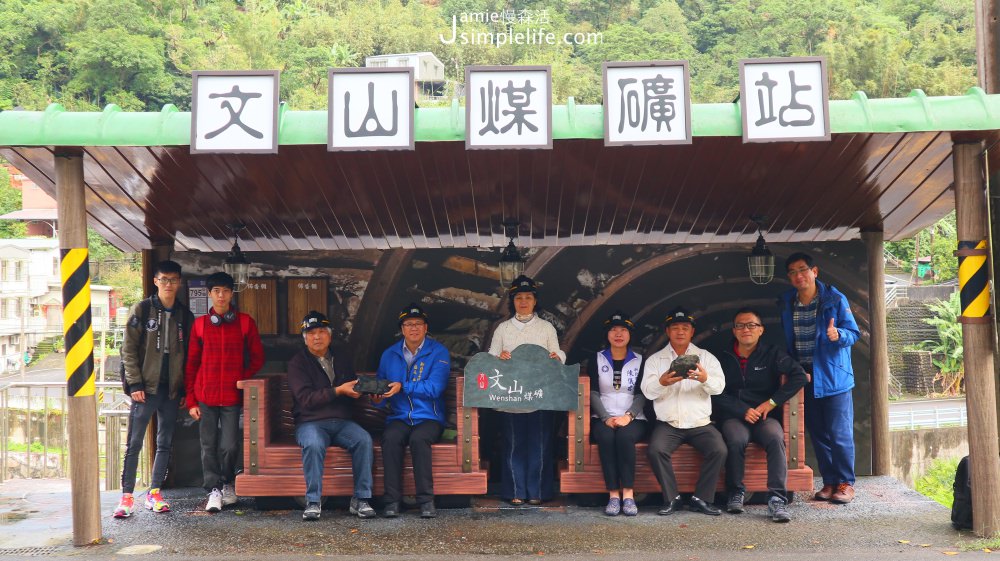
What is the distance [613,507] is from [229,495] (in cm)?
294

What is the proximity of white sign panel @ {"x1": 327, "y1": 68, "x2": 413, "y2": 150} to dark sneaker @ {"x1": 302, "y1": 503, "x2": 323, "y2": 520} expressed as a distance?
2661 mm

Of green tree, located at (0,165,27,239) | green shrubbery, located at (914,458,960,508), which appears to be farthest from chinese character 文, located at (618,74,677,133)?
green tree, located at (0,165,27,239)

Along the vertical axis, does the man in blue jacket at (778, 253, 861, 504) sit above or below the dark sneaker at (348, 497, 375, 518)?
above

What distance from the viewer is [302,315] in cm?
793

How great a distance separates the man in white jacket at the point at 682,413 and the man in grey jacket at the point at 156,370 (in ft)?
11.5

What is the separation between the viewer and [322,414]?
638 centimetres

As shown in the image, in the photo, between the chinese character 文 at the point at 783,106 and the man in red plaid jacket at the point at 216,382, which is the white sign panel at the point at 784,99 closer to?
the chinese character 文 at the point at 783,106

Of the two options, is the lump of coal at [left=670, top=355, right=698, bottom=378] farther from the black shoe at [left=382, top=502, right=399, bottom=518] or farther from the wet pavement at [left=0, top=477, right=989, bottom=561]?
the black shoe at [left=382, top=502, right=399, bottom=518]

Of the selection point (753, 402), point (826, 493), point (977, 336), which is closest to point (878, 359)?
point (826, 493)

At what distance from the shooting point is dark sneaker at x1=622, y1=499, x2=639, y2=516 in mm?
6152

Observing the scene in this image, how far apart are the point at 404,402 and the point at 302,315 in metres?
1.91

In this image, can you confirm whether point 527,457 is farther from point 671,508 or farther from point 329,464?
point 329,464

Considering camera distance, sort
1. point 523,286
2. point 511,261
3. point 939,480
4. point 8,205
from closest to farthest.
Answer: point 523,286
point 511,261
point 939,480
point 8,205

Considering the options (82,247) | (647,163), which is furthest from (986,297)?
(82,247)
